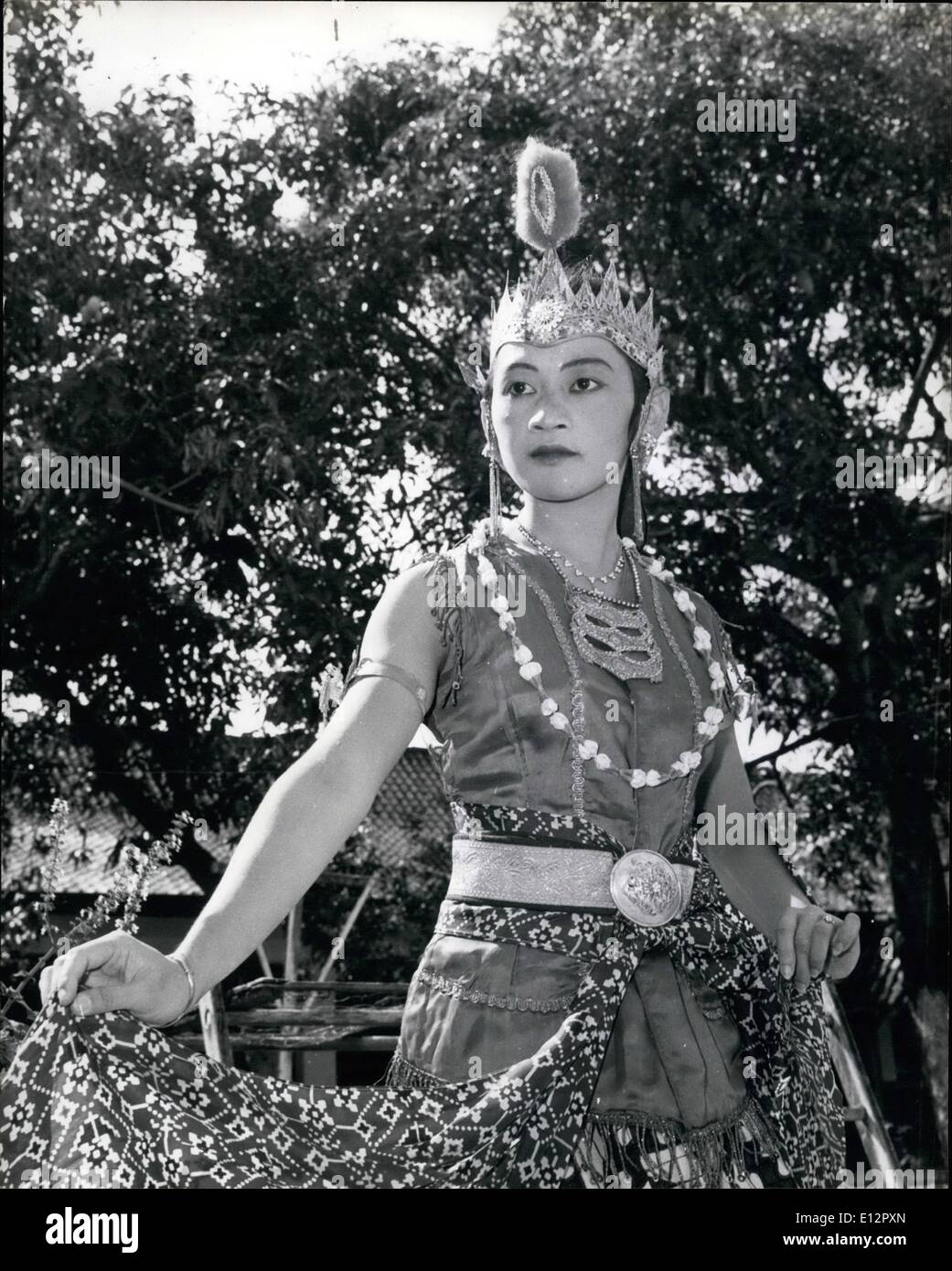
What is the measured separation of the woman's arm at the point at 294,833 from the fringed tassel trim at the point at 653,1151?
52 cm

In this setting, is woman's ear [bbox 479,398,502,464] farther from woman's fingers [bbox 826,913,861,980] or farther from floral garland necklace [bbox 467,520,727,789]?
woman's fingers [bbox 826,913,861,980]

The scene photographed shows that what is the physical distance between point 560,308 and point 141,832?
260 cm

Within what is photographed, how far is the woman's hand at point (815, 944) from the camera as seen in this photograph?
6.80 ft

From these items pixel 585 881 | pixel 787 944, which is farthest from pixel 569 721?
pixel 787 944

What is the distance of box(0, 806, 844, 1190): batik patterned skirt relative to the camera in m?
1.65

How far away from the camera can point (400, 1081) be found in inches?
81.3

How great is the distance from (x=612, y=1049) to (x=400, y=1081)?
0.29 metres

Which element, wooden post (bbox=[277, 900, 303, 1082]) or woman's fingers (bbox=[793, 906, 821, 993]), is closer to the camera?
woman's fingers (bbox=[793, 906, 821, 993])

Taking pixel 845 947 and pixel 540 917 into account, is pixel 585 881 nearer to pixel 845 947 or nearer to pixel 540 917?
pixel 540 917

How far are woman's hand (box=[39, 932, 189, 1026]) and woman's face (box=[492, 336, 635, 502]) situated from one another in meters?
1.03

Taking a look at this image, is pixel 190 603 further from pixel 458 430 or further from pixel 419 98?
pixel 419 98

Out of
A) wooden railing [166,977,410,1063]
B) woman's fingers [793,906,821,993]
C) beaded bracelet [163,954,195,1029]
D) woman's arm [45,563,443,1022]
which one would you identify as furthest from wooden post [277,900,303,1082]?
beaded bracelet [163,954,195,1029]

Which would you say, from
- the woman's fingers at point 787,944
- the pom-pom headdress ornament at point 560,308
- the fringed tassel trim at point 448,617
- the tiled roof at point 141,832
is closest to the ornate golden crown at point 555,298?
the pom-pom headdress ornament at point 560,308
